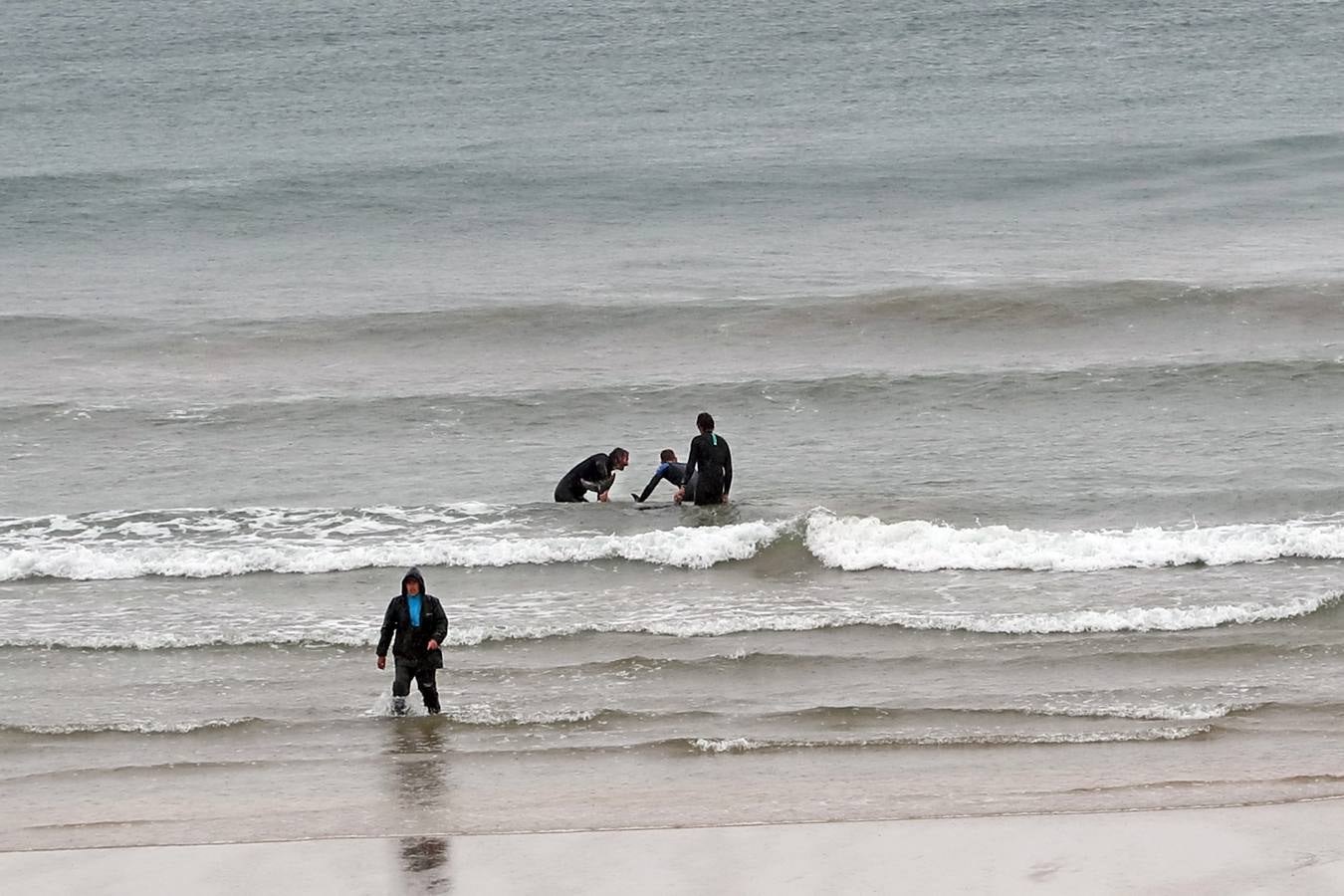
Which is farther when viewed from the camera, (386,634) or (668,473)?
(668,473)

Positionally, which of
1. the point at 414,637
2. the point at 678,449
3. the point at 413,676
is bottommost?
the point at 413,676

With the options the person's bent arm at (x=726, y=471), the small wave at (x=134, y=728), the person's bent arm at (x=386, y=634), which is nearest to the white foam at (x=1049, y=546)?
the person's bent arm at (x=726, y=471)

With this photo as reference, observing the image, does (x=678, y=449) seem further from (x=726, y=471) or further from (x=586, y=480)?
(x=726, y=471)

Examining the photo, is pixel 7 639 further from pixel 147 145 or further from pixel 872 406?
pixel 147 145

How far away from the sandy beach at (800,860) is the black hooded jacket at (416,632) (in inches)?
109

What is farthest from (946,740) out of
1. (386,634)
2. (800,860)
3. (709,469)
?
(709,469)

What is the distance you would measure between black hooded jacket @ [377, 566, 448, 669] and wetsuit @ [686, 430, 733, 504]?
5839 mm

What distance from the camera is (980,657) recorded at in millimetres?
12812

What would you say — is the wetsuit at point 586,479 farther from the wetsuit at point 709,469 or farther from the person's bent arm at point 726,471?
the person's bent arm at point 726,471

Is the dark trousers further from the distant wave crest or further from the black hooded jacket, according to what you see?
the distant wave crest

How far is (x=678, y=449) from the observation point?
20.8 metres

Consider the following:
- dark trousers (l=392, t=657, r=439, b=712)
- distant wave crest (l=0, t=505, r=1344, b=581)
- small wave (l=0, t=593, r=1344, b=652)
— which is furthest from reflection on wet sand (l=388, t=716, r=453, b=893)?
distant wave crest (l=0, t=505, r=1344, b=581)

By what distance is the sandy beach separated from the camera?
807cm

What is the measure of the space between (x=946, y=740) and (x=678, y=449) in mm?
10190
